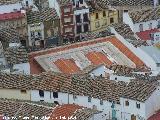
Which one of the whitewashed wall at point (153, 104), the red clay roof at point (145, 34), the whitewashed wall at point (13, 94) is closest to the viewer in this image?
the whitewashed wall at point (153, 104)

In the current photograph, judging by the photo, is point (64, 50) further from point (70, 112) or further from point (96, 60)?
point (70, 112)

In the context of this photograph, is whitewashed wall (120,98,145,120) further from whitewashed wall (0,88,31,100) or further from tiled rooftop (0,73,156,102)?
whitewashed wall (0,88,31,100)

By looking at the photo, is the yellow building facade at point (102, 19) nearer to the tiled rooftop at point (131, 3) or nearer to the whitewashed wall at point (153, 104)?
the tiled rooftop at point (131, 3)

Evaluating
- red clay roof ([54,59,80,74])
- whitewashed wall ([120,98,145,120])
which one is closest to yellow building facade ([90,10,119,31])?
red clay roof ([54,59,80,74])

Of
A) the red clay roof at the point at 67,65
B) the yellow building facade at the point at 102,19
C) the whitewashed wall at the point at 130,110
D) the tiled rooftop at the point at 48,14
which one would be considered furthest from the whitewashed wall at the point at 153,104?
the yellow building facade at the point at 102,19

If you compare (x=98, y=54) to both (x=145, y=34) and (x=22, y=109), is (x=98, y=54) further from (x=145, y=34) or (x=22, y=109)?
(x=22, y=109)

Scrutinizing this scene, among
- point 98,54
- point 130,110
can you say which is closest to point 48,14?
point 98,54
